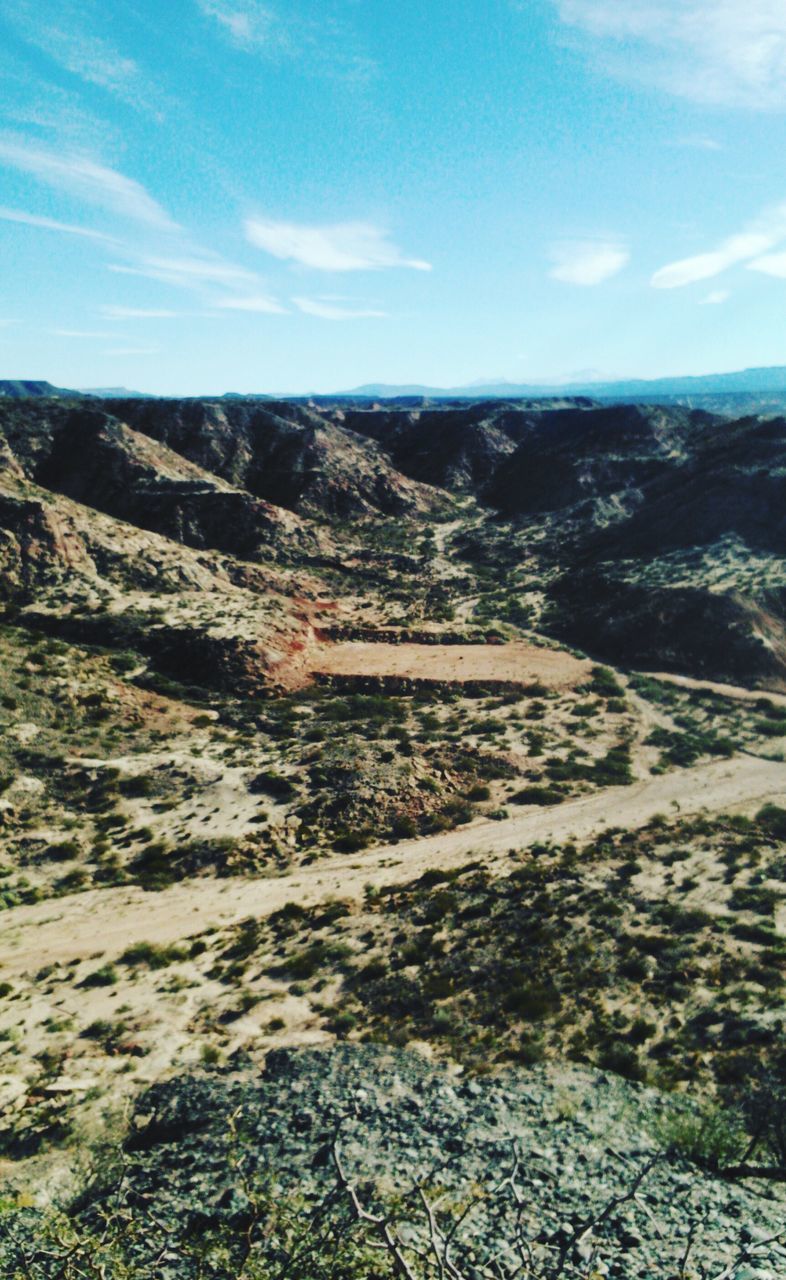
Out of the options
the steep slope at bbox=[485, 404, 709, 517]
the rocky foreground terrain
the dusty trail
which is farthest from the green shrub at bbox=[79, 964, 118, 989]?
the steep slope at bbox=[485, 404, 709, 517]

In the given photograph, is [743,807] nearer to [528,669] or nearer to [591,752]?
[591,752]

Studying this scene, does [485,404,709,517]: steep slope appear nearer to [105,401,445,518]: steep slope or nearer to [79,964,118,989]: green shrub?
[105,401,445,518]: steep slope

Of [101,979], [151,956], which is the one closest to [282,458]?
[151,956]

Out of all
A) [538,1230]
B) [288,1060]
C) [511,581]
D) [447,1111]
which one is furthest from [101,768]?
[511,581]

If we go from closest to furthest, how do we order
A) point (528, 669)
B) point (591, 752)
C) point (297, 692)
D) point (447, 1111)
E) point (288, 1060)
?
point (447, 1111) < point (288, 1060) < point (591, 752) < point (297, 692) < point (528, 669)

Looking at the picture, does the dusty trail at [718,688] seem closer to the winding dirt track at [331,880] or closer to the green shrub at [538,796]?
the winding dirt track at [331,880]

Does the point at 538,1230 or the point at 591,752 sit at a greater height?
the point at 538,1230
